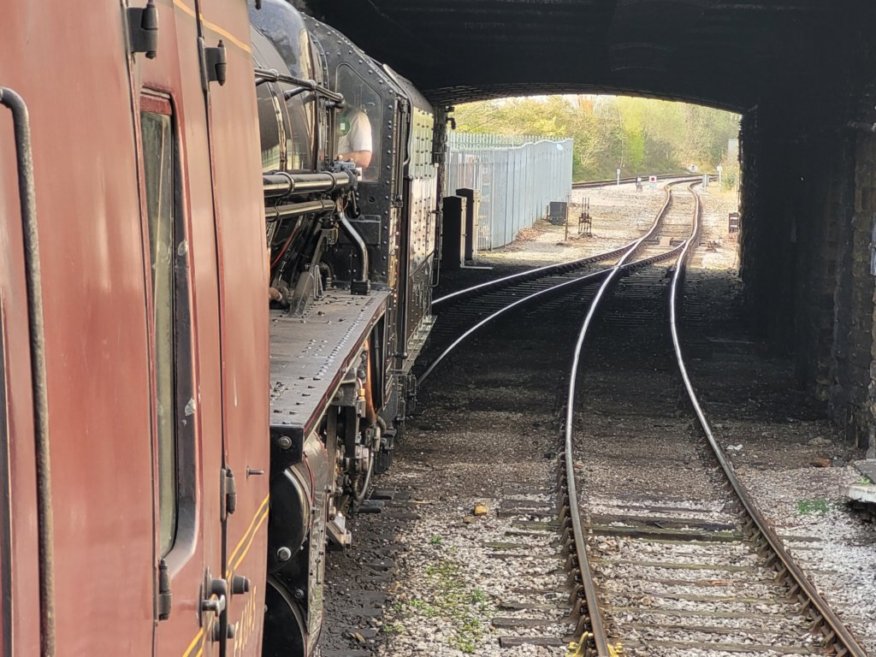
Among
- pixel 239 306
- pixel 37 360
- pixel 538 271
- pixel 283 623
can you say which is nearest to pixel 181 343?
pixel 239 306

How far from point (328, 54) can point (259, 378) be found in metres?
6.08

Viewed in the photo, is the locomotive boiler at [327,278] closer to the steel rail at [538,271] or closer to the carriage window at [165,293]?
the carriage window at [165,293]

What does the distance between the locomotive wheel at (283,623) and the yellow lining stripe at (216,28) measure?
2209 mm

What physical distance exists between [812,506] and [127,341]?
8.86 meters

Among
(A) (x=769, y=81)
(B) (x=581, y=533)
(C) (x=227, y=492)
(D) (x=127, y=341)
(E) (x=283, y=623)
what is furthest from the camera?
(A) (x=769, y=81)

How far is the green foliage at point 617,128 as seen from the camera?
70688mm

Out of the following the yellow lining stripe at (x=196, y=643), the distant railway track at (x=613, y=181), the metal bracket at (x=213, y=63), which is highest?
the metal bracket at (x=213, y=63)

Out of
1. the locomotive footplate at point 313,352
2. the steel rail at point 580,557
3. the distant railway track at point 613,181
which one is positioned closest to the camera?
the locomotive footplate at point 313,352

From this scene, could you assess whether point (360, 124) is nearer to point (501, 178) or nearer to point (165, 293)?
point (165, 293)

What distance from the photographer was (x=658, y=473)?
11273 mm

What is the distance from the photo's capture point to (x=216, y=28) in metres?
3.42

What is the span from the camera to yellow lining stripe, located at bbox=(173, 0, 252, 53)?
3.01 metres

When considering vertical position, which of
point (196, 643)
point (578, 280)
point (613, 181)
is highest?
point (196, 643)

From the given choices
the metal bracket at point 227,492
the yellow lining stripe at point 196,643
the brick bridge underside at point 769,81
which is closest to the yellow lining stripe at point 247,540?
the metal bracket at point 227,492
